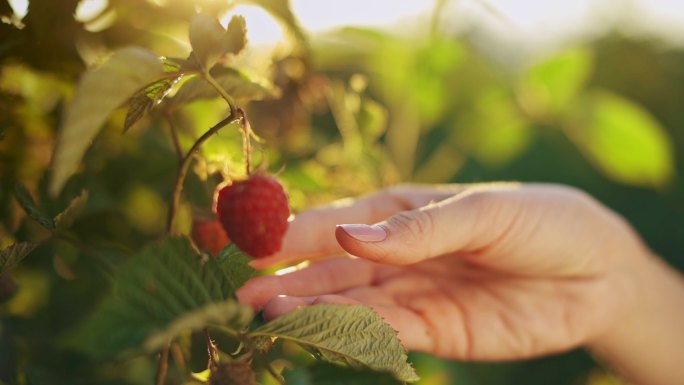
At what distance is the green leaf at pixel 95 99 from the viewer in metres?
0.39

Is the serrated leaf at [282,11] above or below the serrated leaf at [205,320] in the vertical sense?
above

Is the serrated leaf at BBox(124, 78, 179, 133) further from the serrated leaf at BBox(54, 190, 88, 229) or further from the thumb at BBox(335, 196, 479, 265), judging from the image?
Answer: the thumb at BBox(335, 196, 479, 265)

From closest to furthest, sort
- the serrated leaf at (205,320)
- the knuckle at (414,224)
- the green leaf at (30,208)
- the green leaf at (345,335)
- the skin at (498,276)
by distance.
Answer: the serrated leaf at (205,320), the green leaf at (345,335), the green leaf at (30,208), the knuckle at (414,224), the skin at (498,276)

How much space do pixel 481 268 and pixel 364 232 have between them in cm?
47

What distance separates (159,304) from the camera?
424mm

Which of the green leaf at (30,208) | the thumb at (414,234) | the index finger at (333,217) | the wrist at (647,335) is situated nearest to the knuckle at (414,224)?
the thumb at (414,234)

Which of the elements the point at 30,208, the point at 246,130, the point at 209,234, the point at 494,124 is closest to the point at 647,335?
the point at 494,124

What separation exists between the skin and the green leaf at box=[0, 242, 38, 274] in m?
0.23

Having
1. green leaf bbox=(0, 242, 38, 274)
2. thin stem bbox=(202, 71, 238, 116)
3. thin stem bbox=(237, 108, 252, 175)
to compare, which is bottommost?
green leaf bbox=(0, 242, 38, 274)

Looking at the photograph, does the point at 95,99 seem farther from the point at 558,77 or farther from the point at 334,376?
the point at 558,77

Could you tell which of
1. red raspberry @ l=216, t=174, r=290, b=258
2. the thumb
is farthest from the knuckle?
red raspberry @ l=216, t=174, r=290, b=258

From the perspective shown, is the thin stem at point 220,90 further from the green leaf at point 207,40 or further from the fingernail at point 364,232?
the fingernail at point 364,232

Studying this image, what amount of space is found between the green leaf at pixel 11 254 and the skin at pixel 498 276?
0.23m

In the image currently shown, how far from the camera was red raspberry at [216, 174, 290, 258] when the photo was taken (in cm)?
66
